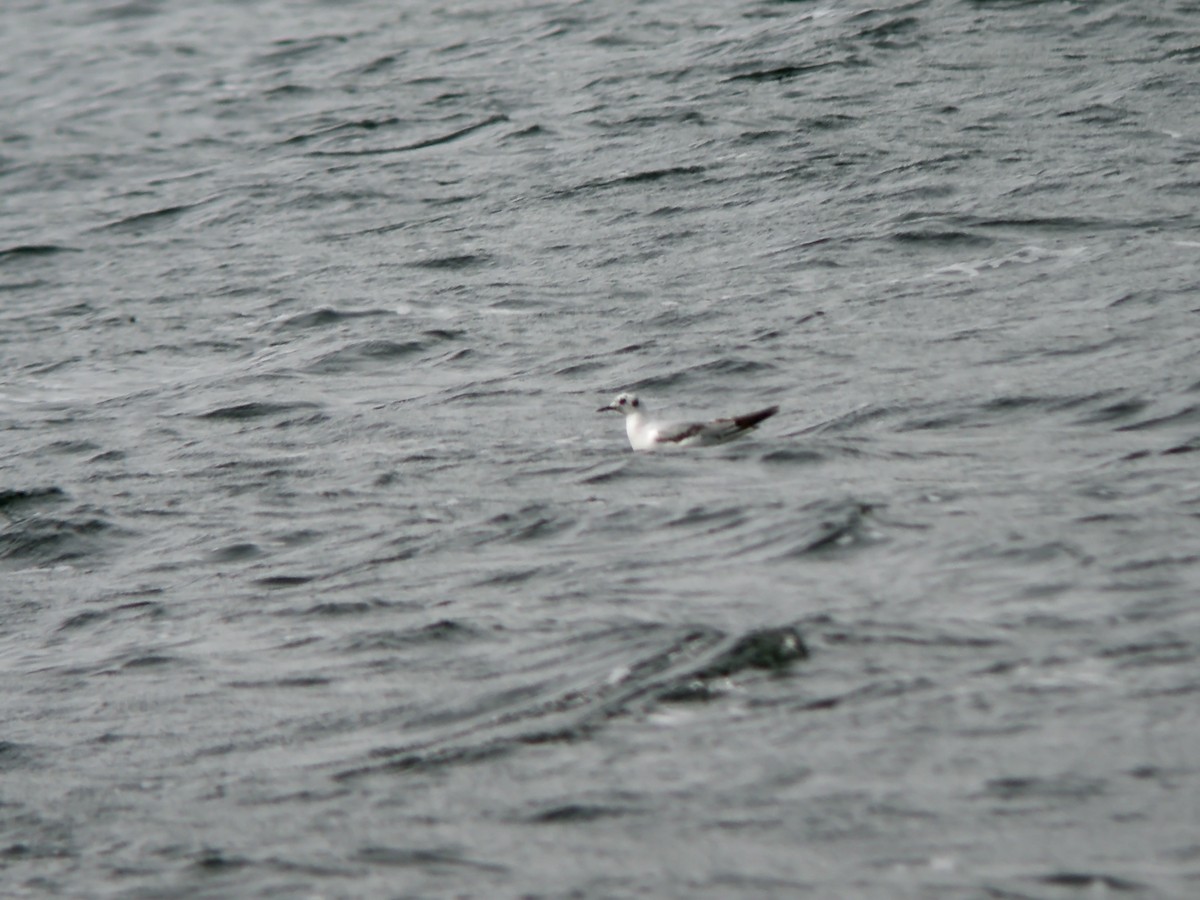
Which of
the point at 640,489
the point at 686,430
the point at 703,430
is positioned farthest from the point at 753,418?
the point at 640,489

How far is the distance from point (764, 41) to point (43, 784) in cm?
2020

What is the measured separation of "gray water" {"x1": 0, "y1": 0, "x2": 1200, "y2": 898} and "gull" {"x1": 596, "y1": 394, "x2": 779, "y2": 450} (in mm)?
148

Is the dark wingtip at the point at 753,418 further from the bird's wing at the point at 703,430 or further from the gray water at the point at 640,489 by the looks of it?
the gray water at the point at 640,489

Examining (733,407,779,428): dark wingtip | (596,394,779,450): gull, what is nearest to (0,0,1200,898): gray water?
(596,394,779,450): gull

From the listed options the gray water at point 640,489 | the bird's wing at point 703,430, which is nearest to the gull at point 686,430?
the bird's wing at point 703,430

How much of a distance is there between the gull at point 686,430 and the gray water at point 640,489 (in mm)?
148

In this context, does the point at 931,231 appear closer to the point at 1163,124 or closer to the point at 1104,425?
the point at 1163,124

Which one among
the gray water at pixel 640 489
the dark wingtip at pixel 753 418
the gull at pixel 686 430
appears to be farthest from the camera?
the gull at pixel 686 430

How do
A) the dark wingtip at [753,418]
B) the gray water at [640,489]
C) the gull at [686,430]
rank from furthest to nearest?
the gull at [686,430] < the dark wingtip at [753,418] < the gray water at [640,489]

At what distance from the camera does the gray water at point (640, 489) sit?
9008 millimetres

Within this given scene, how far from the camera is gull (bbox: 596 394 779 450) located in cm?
1389

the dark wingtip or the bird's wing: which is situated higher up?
the dark wingtip

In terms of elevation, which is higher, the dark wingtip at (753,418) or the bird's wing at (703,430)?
the dark wingtip at (753,418)

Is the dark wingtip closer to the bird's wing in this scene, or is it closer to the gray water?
the bird's wing
